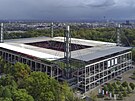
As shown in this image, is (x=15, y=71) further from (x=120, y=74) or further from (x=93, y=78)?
(x=120, y=74)

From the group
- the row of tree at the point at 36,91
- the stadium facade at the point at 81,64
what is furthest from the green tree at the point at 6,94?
the stadium facade at the point at 81,64

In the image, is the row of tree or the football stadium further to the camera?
the football stadium

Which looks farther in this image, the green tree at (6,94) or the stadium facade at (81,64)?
the stadium facade at (81,64)

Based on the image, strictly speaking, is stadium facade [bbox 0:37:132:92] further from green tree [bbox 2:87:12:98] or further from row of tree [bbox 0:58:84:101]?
green tree [bbox 2:87:12:98]

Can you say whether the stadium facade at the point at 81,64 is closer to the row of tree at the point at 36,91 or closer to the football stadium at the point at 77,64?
the football stadium at the point at 77,64

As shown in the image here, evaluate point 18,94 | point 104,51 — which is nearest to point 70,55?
point 104,51

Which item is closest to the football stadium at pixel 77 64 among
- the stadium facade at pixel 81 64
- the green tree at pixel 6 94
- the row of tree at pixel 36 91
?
the stadium facade at pixel 81 64

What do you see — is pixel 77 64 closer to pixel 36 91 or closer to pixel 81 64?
pixel 81 64

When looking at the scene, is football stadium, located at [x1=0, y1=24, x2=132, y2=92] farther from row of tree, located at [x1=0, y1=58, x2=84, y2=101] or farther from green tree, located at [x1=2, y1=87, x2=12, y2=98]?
green tree, located at [x1=2, y1=87, x2=12, y2=98]

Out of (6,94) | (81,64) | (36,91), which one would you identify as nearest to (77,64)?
(81,64)

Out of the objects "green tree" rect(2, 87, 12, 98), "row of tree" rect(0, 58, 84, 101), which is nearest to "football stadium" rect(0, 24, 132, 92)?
"row of tree" rect(0, 58, 84, 101)

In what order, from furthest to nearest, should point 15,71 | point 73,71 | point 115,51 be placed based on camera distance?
point 115,51, point 73,71, point 15,71
